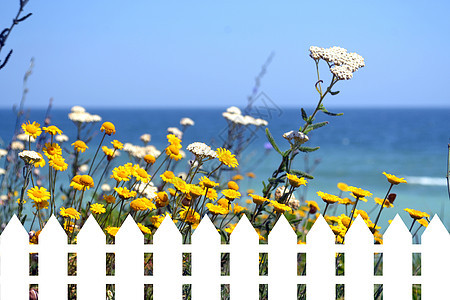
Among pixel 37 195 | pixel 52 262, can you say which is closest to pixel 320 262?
pixel 52 262

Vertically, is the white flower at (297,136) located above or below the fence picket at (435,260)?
above

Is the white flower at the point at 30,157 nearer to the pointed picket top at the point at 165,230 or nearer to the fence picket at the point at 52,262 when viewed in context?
the fence picket at the point at 52,262

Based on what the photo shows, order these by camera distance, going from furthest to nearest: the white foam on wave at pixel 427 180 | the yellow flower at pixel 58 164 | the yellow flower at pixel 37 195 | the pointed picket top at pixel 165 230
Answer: the white foam on wave at pixel 427 180 → the yellow flower at pixel 58 164 → the yellow flower at pixel 37 195 → the pointed picket top at pixel 165 230

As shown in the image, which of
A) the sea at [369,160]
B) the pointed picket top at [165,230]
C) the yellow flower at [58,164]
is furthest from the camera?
the sea at [369,160]

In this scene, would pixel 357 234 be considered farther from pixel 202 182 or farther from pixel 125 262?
pixel 125 262

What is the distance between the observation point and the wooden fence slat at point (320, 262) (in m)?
2.49

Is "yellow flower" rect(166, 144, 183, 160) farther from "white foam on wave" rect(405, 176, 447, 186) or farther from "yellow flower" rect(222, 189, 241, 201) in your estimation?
"white foam on wave" rect(405, 176, 447, 186)

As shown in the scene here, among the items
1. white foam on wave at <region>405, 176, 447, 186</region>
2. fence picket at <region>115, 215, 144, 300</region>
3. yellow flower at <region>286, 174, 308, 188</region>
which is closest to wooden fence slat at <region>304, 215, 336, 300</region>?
yellow flower at <region>286, 174, 308, 188</region>

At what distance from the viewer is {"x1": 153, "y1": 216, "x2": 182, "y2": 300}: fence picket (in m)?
2.41

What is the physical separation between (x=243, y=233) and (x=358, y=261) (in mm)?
522

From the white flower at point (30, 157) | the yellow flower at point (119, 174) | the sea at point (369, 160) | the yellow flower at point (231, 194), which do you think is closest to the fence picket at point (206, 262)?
the yellow flower at point (231, 194)

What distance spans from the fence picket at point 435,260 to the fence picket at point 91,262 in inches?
54.0

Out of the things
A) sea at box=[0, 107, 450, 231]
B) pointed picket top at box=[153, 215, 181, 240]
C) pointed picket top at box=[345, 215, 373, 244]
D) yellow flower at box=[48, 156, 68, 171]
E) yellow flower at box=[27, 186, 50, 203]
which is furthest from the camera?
sea at box=[0, 107, 450, 231]

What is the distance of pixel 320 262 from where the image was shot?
2.52 meters
